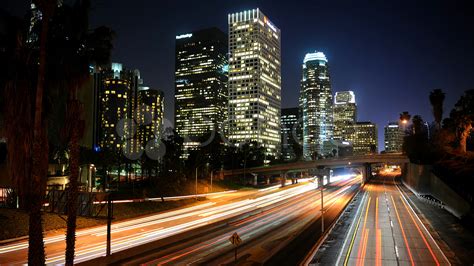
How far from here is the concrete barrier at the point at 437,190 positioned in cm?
→ 4815

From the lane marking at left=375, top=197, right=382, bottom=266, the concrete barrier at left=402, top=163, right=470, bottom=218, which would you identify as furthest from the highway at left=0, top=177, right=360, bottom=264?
the concrete barrier at left=402, top=163, right=470, bottom=218

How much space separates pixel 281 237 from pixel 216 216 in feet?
54.3

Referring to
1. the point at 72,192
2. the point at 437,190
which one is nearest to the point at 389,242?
the point at 72,192

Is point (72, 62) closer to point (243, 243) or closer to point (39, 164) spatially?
point (39, 164)

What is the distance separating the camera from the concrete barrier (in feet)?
158

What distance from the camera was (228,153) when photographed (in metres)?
137

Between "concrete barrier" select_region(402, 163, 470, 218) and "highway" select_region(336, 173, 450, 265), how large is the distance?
5190 mm

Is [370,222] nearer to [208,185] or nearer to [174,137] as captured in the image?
[208,185]

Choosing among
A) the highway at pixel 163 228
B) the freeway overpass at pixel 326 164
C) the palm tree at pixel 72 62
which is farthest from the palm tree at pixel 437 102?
the palm tree at pixel 72 62

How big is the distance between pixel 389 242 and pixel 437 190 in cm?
3797

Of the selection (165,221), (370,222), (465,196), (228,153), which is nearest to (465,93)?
(465,196)

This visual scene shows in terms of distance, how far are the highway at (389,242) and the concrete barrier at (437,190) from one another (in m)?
5.19

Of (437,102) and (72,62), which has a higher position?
(437,102)

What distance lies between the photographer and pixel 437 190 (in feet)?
215
